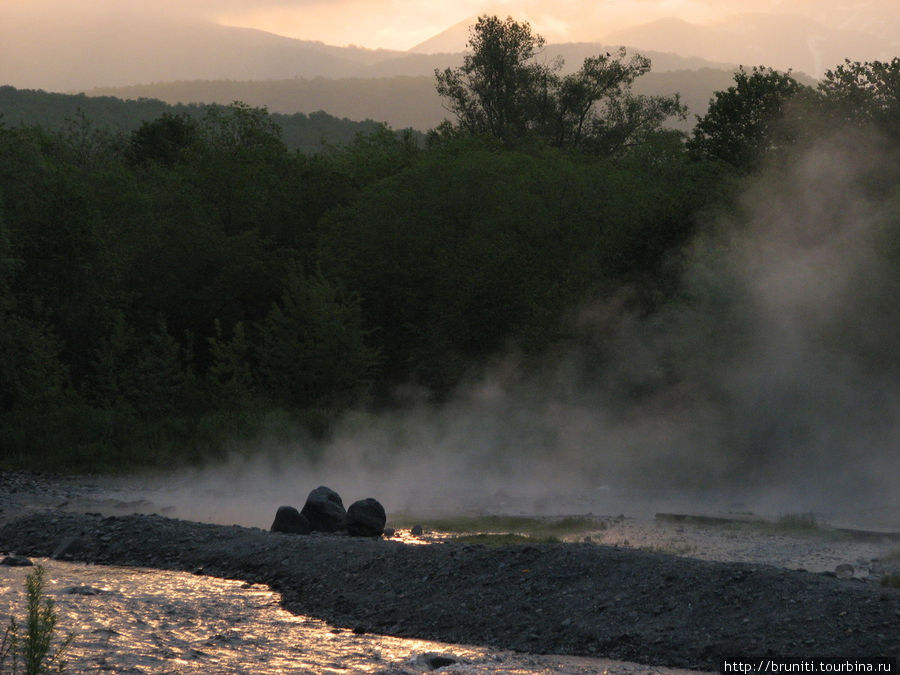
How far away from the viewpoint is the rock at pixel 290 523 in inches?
888

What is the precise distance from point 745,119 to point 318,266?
25.5 meters

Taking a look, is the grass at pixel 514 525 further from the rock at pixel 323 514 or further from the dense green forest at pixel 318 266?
the dense green forest at pixel 318 266

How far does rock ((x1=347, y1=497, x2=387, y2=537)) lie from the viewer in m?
22.6

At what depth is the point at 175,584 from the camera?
18.7 meters

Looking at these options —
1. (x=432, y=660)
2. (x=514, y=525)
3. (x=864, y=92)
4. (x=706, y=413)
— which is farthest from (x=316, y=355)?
(x=432, y=660)

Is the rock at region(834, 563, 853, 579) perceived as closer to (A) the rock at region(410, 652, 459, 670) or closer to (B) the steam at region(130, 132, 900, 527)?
(A) the rock at region(410, 652, 459, 670)

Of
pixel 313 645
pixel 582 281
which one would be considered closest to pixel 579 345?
pixel 582 281

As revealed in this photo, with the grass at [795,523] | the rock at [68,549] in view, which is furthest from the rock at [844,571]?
the rock at [68,549]

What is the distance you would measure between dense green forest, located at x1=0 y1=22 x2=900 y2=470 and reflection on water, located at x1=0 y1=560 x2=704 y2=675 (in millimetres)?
17671

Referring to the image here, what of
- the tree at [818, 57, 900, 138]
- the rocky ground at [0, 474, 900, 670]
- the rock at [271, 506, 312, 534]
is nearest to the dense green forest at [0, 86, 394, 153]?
the tree at [818, 57, 900, 138]

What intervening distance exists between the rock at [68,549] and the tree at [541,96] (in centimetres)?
5601

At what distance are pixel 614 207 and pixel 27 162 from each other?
77.0 feet

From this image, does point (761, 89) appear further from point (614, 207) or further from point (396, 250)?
point (396, 250)

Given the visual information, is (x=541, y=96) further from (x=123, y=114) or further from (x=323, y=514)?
(x=123, y=114)
